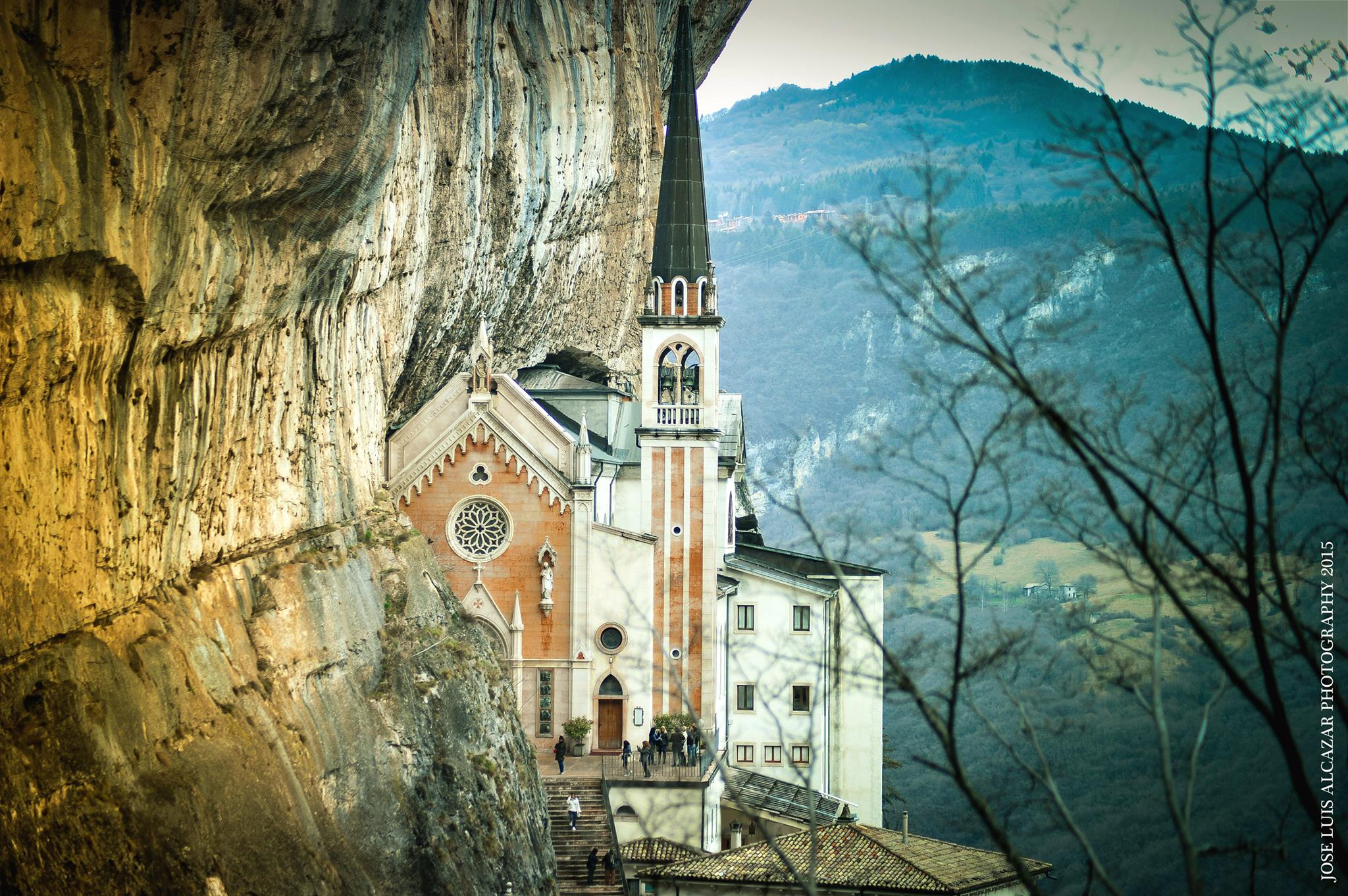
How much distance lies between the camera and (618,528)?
43.8 metres

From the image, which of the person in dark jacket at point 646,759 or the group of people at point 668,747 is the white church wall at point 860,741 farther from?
the person in dark jacket at point 646,759

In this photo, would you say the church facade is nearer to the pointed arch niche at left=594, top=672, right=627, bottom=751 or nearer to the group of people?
the pointed arch niche at left=594, top=672, right=627, bottom=751

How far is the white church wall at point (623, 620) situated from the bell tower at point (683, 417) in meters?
0.53

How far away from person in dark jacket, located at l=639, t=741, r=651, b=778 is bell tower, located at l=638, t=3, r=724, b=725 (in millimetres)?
1616

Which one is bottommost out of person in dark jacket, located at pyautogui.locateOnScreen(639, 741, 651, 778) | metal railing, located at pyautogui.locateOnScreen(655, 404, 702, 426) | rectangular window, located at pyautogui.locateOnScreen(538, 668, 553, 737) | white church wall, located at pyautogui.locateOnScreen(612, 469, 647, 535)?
person in dark jacket, located at pyautogui.locateOnScreen(639, 741, 651, 778)

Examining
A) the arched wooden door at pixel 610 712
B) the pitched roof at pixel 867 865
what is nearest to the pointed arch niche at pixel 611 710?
the arched wooden door at pixel 610 712

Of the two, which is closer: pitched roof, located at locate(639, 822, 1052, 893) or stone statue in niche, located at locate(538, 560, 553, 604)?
pitched roof, located at locate(639, 822, 1052, 893)

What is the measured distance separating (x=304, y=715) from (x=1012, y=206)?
64.5 m

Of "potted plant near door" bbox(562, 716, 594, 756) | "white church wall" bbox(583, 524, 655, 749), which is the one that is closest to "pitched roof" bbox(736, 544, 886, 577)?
"white church wall" bbox(583, 524, 655, 749)

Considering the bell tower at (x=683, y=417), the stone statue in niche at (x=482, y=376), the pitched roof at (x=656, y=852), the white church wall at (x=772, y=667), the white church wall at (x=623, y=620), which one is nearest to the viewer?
the pitched roof at (x=656, y=852)

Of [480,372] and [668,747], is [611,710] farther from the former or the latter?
[480,372]

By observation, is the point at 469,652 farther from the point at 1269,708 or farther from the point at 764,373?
the point at 764,373

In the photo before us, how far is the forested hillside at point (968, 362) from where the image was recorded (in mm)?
15758

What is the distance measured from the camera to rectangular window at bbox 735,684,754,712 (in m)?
48.2
